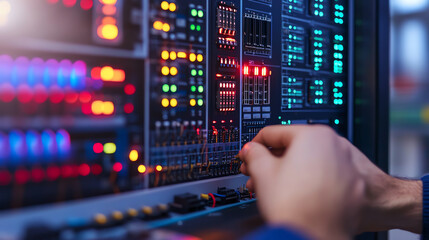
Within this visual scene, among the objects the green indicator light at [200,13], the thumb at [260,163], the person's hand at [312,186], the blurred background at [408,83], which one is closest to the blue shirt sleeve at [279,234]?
the person's hand at [312,186]

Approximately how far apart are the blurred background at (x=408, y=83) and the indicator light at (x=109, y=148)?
170 centimetres

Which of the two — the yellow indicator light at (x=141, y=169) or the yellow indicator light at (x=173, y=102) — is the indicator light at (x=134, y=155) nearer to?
the yellow indicator light at (x=141, y=169)

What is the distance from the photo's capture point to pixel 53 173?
1.04 meters

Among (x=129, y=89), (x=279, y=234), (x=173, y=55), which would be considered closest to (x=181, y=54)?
(x=173, y=55)

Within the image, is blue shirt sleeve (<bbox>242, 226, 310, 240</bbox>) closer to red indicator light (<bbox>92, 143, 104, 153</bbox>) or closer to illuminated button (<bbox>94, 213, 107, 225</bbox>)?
illuminated button (<bbox>94, 213, 107, 225</bbox>)

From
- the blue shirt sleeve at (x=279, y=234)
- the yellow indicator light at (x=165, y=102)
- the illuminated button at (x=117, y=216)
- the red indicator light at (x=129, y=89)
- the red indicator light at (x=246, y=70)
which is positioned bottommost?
the illuminated button at (x=117, y=216)

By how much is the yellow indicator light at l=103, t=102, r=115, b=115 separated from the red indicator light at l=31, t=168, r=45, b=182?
0.82 feet

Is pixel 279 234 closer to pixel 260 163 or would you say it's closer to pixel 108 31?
pixel 260 163

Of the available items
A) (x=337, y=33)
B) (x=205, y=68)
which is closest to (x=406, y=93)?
(x=337, y=33)

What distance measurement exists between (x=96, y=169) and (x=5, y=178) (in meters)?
0.25

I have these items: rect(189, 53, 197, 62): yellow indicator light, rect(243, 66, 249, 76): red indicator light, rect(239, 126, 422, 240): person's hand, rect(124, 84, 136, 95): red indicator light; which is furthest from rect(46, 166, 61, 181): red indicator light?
rect(243, 66, 249, 76): red indicator light

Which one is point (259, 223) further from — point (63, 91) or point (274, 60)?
point (274, 60)

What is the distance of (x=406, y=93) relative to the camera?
99.0 inches

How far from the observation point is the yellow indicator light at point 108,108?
1163mm
